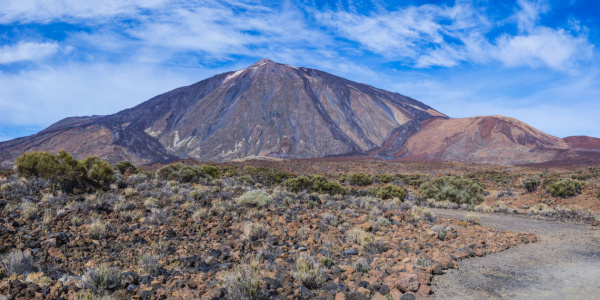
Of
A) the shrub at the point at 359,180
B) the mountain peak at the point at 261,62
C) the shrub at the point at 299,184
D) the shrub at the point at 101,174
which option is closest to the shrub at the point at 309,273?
the shrub at the point at 101,174

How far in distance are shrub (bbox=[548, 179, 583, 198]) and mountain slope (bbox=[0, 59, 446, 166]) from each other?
75.7 m

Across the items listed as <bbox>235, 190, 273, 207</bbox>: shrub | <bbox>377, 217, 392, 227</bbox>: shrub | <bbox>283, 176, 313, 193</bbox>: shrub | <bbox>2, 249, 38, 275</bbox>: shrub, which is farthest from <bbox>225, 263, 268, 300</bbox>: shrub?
<bbox>283, 176, 313, 193</bbox>: shrub

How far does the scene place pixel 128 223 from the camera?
805cm

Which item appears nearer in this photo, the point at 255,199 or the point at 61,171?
the point at 255,199

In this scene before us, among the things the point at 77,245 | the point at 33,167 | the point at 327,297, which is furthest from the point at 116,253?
the point at 33,167

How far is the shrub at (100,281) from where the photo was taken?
14.9 ft

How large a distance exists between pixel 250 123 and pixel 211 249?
103 m

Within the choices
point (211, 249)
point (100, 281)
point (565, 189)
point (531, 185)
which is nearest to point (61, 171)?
point (211, 249)

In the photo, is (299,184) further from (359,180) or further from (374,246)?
(374,246)

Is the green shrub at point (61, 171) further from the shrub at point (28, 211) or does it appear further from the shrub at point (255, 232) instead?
the shrub at point (255, 232)

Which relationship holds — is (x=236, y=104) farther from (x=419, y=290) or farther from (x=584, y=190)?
(x=419, y=290)

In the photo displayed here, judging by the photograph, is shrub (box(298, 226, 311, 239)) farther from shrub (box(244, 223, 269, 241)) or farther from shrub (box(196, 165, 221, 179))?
shrub (box(196, 165, 221, 179))

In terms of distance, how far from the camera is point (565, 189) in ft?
58.2

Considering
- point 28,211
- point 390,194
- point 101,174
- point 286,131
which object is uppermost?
point 286,131
